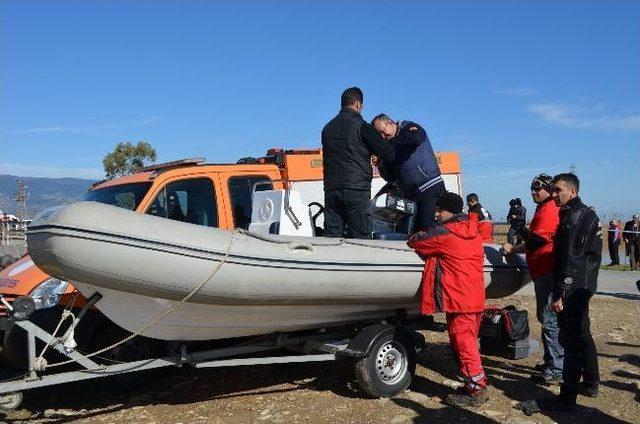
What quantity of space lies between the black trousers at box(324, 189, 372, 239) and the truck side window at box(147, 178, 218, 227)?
1.08m

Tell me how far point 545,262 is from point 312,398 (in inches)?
90.9

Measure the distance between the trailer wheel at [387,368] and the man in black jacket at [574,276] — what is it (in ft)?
4.16

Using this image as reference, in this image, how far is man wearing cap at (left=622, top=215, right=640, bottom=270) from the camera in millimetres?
16734

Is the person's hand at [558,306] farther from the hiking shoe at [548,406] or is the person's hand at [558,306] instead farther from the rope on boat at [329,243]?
the rope on boat at [329,243]

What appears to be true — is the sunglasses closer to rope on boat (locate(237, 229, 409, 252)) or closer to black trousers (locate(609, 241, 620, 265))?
rope on boat (locate(237, 229, 409, 252))

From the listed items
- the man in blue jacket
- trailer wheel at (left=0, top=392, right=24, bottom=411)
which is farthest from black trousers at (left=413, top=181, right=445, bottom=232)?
trailer wheel at (left=0, top=392, right=24, bottom=411)

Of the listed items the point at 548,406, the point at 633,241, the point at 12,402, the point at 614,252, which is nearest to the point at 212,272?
the point at 12,402

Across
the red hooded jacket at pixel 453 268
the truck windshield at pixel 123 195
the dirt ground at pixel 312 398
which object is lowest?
the dirt ground at pixel 312 398

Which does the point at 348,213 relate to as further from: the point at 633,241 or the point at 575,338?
the point at 633,241

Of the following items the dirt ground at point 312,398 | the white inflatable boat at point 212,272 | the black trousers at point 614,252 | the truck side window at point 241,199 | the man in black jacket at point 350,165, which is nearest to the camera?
the white inflatable boat at point 212,272

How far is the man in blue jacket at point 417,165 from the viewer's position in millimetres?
5887

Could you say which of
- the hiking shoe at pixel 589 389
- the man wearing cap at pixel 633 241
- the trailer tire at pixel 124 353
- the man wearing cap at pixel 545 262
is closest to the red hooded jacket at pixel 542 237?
the man wearing cap at pixel 545 262

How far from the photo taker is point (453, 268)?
16.9 feet

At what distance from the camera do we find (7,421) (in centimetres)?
519
